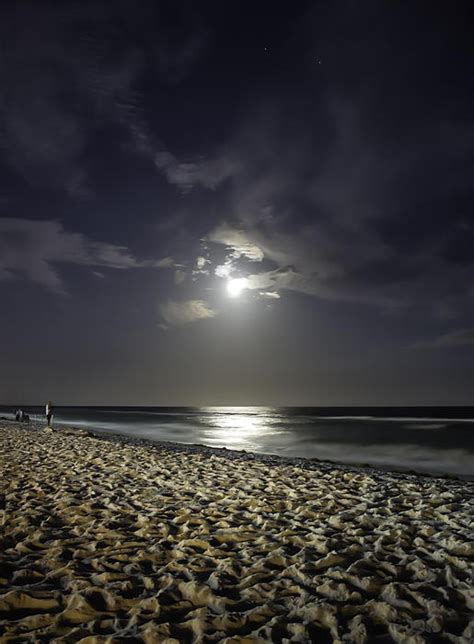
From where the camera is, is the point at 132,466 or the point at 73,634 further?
the point at 132,466

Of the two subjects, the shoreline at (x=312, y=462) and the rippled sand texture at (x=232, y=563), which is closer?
the rippled sand texture at (x=232, y=563)

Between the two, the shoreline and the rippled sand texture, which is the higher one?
the rippled sand texture

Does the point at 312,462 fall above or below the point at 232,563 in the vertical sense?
below

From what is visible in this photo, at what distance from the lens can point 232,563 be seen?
497 centimetres

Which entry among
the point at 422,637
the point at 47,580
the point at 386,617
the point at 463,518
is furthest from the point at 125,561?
the point at 463,518

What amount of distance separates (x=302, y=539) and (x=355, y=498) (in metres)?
3.14

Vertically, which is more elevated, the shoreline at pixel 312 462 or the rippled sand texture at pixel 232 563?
the rippled sand texture at pixel 232 563

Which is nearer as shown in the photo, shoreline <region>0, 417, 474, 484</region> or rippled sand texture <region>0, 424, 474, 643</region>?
rippled sand texture <region>0, 424, 474, 643</region>

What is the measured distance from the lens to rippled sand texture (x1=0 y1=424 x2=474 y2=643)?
3.64m

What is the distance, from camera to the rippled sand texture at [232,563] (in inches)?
143

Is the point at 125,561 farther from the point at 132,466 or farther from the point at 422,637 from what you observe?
the point at 132,466

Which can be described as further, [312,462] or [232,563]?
[312,462]

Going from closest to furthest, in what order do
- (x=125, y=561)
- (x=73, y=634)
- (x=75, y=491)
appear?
(x=73, y=634) → (x=125, y=561) → (x=75, y=491)

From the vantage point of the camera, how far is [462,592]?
4297 mm
